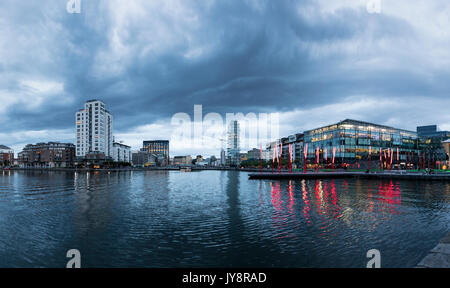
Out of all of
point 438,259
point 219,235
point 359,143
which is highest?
point 359,143

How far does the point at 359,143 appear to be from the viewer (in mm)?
146125

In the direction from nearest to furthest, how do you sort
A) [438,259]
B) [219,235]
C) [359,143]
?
[438,259]
[219,235]
[359,143]

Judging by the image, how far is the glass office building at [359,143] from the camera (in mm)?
142625

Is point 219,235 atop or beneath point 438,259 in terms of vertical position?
beneath

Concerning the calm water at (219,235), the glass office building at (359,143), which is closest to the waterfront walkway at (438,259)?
the calm water at (219,235)

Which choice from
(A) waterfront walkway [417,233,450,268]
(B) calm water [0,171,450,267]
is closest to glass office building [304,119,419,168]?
(B) calm water [0,171,450,267]

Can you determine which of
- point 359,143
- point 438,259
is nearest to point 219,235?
point 438,259

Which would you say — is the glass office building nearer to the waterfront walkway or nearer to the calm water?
the calm water

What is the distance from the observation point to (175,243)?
52.3ft

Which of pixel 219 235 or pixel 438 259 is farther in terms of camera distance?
pixel 219 235

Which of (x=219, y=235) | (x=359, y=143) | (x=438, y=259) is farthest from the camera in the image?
(x=359, y=143)

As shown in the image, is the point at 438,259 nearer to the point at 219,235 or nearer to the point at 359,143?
the point at 219,235
